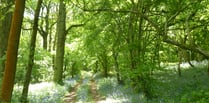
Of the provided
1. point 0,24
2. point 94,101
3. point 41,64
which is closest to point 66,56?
point 41,64

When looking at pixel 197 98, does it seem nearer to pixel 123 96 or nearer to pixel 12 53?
pixel 12 53

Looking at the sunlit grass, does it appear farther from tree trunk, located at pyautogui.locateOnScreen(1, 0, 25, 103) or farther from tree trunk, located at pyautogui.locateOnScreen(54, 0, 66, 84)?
tree trunk, located at pyautogui.locateOnScreen(54, 0, 66, 84)

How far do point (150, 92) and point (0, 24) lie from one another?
7.71 meters

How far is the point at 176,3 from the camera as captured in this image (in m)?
13.0

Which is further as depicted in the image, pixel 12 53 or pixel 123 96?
pixel 123 96

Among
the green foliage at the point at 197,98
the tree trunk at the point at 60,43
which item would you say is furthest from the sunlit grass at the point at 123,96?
the tree trunk at the point at 60,43

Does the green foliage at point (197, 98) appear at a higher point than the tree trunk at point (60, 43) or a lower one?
lower

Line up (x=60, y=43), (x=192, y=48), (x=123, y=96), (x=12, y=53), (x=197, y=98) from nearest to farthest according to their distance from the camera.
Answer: (x=192, y=48)
(x=197, y=98)
(x=12, y=53)
(x=123, y=96)
(x=60, y=43)

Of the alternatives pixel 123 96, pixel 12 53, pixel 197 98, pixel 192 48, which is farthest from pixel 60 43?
pixel 192 48

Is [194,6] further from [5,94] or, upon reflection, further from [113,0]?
[5,94]

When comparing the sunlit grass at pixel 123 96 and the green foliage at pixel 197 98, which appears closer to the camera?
the green foliage at pixel 197 98

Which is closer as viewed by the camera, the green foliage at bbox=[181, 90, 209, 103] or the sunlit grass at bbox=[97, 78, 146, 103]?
the green foliage at bbox=[181, 90, 209, 103]

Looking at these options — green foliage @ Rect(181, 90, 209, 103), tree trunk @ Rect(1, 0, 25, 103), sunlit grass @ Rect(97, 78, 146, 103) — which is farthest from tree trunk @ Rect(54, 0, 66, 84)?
green foliage @ Rect(181, 90, 209, 103)

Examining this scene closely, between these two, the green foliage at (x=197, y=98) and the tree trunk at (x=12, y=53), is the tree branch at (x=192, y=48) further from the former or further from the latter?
the tree trunk at (x=12, y=53)
